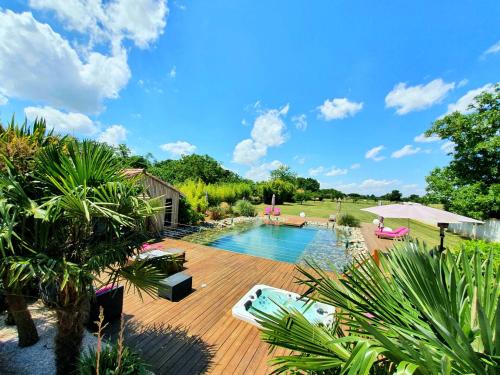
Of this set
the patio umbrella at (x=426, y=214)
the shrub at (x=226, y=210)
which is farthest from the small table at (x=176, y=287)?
the shrub at (x=226, y=210)

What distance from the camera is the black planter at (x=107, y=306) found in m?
3.73

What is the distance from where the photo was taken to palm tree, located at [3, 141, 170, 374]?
200 cm

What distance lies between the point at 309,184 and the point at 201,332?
191 ft

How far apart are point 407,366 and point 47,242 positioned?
3153 millimetres

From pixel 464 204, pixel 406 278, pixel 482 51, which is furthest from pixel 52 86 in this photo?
pixel 464 204

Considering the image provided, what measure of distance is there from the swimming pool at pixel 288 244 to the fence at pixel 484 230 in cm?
903

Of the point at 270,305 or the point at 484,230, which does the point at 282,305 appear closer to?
the point at 270,305

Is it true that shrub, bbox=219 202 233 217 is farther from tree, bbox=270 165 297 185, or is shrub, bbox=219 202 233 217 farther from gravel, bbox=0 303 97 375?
tree, bbox=270 165 297 185

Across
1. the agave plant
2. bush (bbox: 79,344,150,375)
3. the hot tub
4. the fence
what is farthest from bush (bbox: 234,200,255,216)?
the agave plant

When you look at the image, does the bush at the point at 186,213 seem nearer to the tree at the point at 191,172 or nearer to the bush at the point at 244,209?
the bush at the point at 244,209

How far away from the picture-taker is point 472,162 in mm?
14234

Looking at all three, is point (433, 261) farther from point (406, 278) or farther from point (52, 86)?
point (52, 86)

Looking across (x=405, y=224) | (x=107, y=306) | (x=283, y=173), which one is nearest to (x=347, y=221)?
(x=405, y=224)

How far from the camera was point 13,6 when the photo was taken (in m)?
5.21
